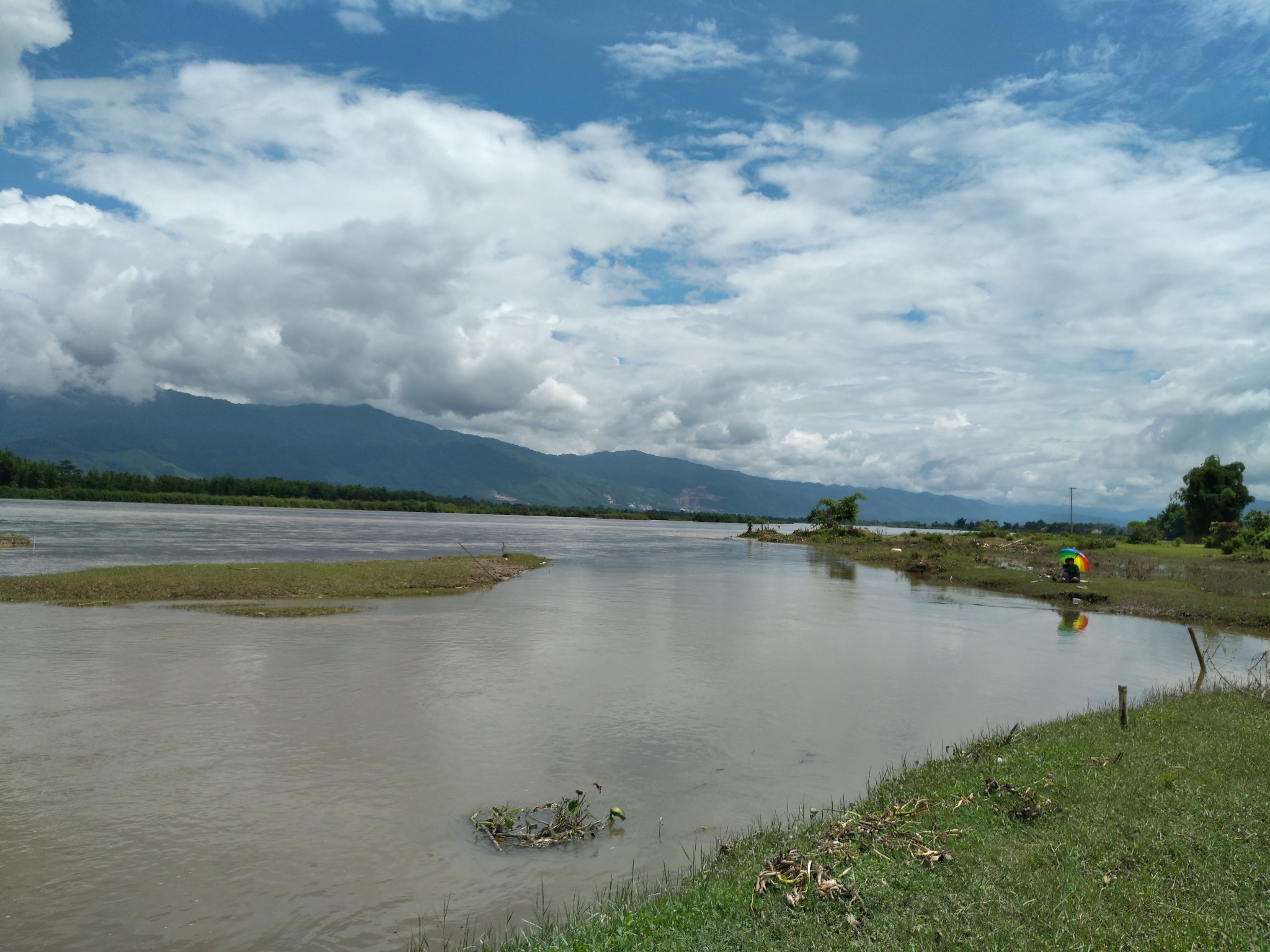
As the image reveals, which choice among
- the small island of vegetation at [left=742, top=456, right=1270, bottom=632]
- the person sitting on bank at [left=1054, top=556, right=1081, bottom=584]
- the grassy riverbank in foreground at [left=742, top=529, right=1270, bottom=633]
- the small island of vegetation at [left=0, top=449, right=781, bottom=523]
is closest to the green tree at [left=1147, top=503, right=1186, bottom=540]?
the small island of vegetation at [left=742, top=456, right=1270, bottom=632]

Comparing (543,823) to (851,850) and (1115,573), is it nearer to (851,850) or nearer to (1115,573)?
(851,850)

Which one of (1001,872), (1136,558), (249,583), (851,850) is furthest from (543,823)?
(1136,558)

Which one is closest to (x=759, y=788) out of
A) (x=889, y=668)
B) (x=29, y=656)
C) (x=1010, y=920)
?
(x=1010, y=920)

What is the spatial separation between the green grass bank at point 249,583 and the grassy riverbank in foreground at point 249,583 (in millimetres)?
37

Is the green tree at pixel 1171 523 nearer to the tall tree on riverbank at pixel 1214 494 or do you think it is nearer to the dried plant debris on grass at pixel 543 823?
the tall tree on riverbank at pixel 1214 494

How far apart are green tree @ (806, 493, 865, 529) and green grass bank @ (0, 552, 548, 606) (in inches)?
3348

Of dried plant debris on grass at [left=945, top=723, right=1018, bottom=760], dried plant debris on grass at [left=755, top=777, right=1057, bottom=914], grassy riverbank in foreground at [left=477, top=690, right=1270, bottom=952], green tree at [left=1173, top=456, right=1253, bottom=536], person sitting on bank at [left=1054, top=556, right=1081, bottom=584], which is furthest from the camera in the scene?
green tree at [left=1173, top=456, right=1253, bottom=536]

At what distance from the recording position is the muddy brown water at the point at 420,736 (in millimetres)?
9586

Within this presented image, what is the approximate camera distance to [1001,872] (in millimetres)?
8344

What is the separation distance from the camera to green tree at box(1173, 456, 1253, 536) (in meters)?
92.6

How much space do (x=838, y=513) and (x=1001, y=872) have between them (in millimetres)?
117653

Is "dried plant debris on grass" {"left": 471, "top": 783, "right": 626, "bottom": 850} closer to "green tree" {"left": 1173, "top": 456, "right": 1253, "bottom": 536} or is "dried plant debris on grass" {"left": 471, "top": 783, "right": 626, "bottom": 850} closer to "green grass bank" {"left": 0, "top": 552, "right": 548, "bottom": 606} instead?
"green grass bank" {"left": 0, "top": 552, "right": 548, "bottom": 606}

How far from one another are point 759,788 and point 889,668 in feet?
41.2

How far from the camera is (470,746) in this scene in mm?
15297
